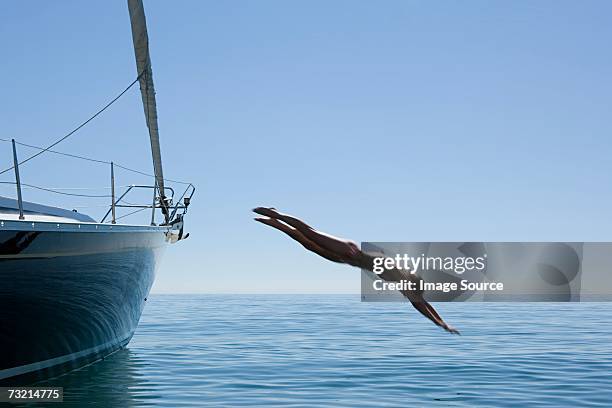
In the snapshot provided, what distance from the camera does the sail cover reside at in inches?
642

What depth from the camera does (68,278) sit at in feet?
43.3

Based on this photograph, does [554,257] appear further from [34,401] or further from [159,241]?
[34,401]

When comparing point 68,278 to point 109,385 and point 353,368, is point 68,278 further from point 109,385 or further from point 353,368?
point 353,368

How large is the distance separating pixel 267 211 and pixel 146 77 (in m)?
11.2

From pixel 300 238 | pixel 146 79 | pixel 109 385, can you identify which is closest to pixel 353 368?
pixel 109 385

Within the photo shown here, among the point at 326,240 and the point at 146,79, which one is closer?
the point at 326,240

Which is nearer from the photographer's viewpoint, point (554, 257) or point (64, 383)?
point (64, 383)

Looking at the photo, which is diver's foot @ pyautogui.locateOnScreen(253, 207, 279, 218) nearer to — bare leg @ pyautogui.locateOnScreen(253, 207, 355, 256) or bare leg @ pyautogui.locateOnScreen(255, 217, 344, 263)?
bare leg @ pyautogui.locateOnScreen(255, 217, 344, 263)

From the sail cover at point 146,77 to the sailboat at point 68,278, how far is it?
0.07 ft

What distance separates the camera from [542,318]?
1223 inches

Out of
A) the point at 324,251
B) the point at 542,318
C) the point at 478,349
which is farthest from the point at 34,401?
the point at 542,318

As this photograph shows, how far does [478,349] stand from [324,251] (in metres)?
13.1

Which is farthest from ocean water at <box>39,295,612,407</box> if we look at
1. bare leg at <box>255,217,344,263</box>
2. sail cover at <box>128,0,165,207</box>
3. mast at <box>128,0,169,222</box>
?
bare leg at <box>255,217,344,263</box>

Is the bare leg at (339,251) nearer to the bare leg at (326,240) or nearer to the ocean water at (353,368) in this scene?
the bare leg at (326,240)
